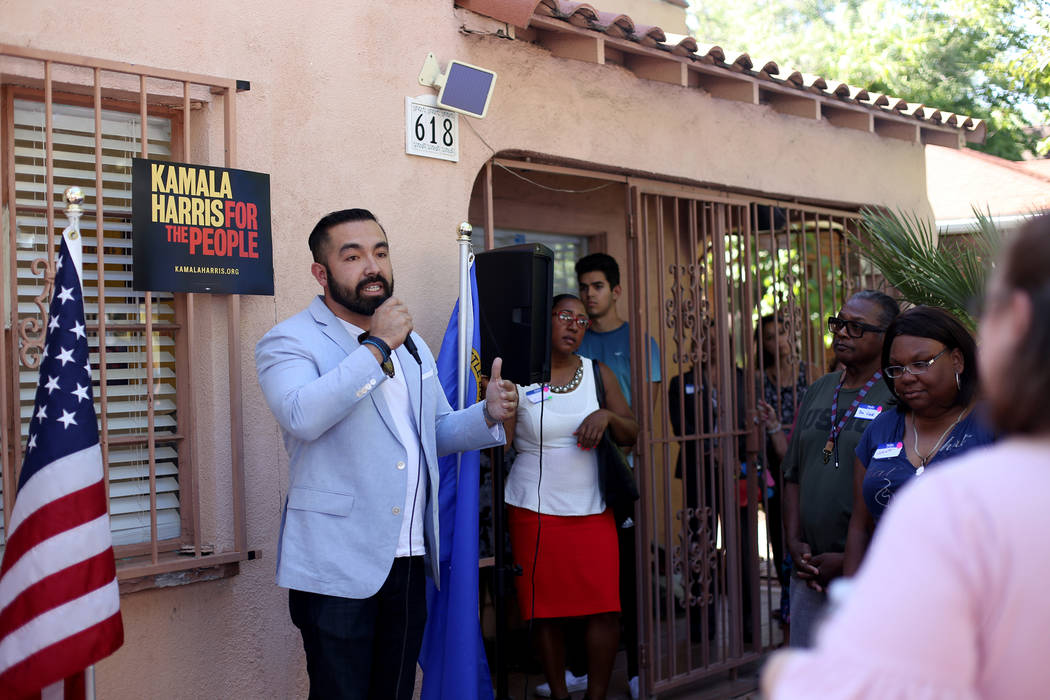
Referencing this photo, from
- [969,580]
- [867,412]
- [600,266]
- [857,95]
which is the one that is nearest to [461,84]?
[600,266]

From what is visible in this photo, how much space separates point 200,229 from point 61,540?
127 centimetres

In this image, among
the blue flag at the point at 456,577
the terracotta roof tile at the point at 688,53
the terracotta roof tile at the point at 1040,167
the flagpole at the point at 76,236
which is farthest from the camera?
the terracotta roof tile at the point at 1040,167

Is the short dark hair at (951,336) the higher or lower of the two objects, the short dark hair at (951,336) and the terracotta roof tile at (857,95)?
the lower

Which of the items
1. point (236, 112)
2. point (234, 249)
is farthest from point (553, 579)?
point (236, 112)

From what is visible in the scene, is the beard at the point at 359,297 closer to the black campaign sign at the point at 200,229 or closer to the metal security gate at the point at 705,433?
the black campaign sign at the point at 200,229

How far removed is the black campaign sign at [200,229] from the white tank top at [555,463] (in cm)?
153

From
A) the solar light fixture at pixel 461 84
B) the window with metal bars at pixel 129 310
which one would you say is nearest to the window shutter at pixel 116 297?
the window with metal bars at pixel 129 310

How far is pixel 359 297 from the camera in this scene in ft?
11.1

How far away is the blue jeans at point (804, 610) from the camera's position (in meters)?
4.04

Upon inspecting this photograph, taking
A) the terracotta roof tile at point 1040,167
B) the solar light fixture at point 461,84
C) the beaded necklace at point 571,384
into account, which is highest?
the terracotta roof tile at point 1040,167

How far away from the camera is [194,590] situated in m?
3.69

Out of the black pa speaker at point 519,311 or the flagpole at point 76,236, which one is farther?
the black pa speaker at point 519,311

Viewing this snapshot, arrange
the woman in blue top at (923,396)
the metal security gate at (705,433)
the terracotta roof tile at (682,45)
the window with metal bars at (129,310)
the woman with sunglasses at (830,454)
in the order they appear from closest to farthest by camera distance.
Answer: the woman in blue top at (923,396) < the window with metal bars at (129,310) < the woman with sunglasses at (830,454) < the terracotta roof tile at (682,45) < the metal security gate at (705,433)

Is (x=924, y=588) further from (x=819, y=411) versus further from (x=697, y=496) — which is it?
(x=697, y=496)
